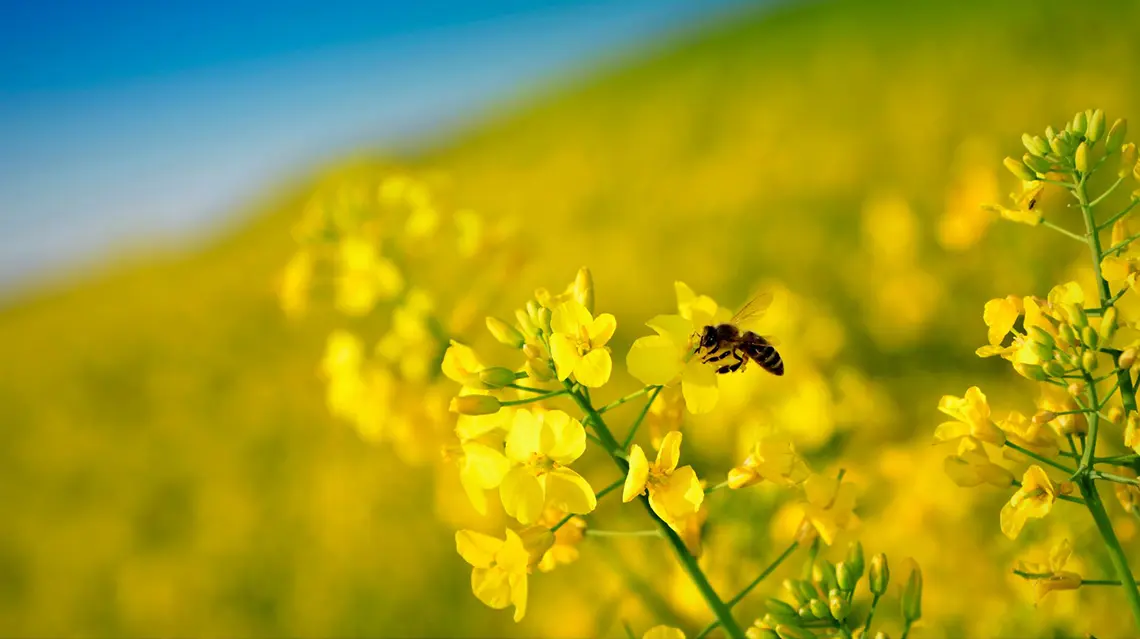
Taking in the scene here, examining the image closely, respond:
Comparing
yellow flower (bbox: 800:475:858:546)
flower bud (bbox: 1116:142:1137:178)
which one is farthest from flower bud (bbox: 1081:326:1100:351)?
yellow flower (bbox: 800:475:858:546)

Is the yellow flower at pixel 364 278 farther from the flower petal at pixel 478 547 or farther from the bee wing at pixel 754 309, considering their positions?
the flower petal at pixel 478 547

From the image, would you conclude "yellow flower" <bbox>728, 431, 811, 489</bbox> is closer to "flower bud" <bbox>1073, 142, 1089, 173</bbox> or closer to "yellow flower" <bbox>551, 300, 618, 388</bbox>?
"yellow flower" <bbox>551, 300, 618, 388</bbox>

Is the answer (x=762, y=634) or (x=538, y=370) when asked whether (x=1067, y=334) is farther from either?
(x=538, y=370)

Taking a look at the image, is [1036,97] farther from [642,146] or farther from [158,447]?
[158,447]

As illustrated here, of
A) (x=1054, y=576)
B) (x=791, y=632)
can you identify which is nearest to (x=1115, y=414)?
(x=1054, y=576)

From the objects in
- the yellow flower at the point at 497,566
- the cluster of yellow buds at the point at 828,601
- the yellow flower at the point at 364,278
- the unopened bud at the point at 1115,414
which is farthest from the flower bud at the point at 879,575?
the yellow flower at the point at 364,278
